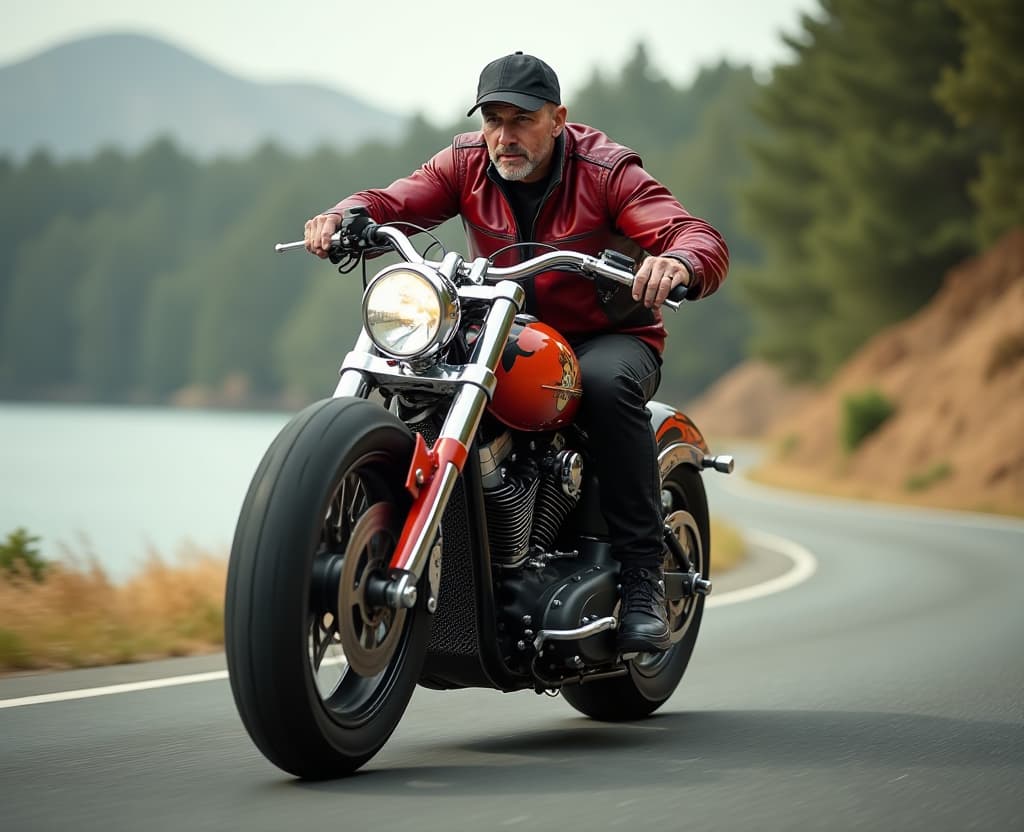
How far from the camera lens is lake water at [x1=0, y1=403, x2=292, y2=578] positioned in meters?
15.4

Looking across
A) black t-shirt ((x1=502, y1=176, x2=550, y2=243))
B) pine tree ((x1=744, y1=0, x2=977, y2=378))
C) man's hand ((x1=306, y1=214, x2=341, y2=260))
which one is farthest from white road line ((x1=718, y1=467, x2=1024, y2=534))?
man's hand ((x1=306, y1=214, x2=341, y2=260))

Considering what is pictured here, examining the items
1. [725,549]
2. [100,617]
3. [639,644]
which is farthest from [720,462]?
[725,549]

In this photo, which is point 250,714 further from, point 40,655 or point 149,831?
point 40,655

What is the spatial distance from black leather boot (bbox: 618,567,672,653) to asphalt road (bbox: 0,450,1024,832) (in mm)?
349

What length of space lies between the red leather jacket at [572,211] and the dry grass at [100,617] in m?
2.80

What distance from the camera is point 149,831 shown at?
411cm

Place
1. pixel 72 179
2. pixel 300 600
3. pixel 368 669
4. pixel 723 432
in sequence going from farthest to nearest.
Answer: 1. pixel 72 179
2. pixel 723 432
3. pixel 368 669
4. pixel 300 600

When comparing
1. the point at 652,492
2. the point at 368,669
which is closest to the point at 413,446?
the point at 368,669

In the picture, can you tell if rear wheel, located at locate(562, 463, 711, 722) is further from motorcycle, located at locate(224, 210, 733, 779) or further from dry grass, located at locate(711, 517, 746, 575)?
dry grass, located at locate(711, 517, 746, 575)

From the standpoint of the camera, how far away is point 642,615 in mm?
5598

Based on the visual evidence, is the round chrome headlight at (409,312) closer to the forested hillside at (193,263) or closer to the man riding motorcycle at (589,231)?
the man riding motorcycle at (589,231)

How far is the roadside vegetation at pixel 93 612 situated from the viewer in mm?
7461

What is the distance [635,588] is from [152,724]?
1.70 meters

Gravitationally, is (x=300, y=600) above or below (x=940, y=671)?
above
